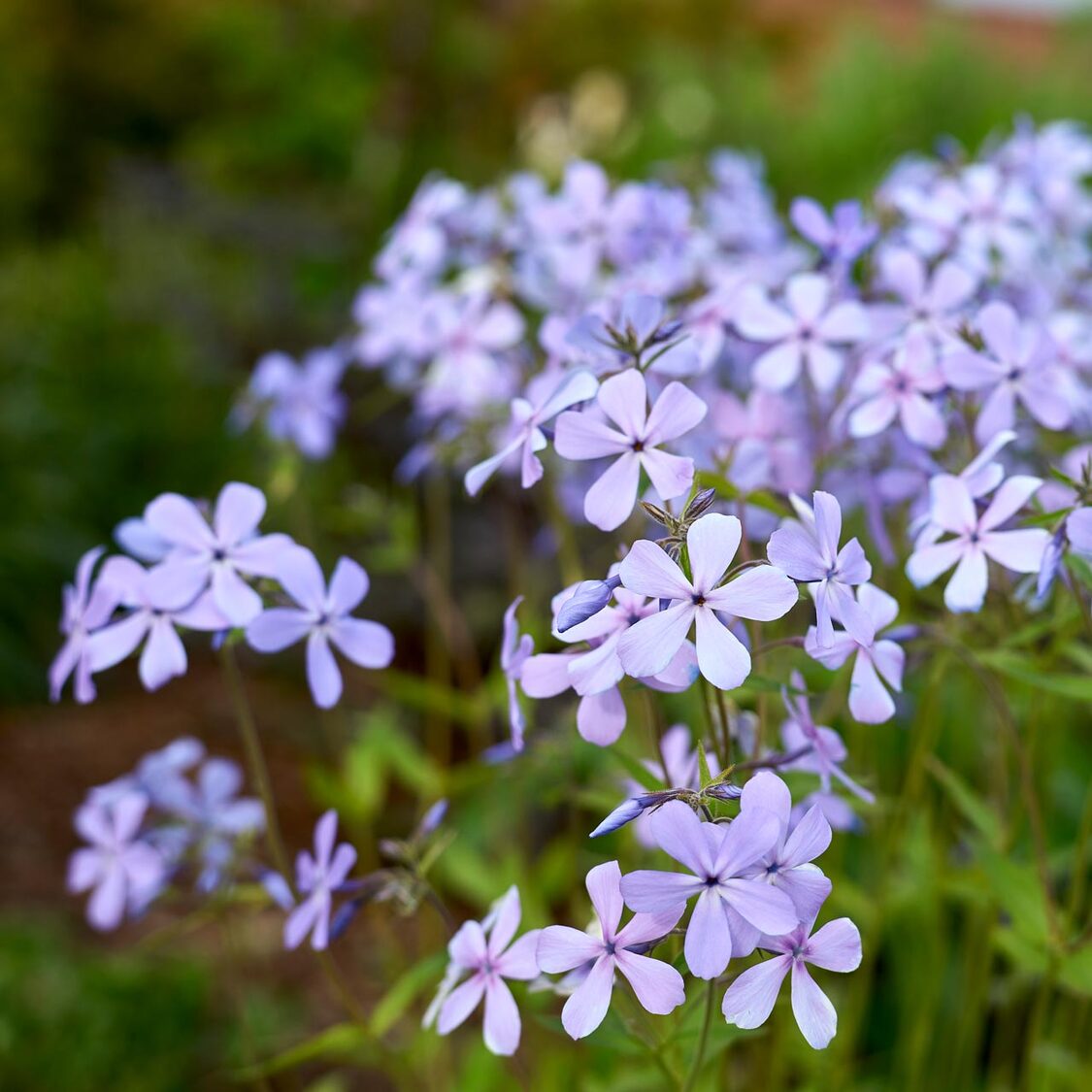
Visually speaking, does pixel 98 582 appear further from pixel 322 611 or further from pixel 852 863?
pixel 852 863

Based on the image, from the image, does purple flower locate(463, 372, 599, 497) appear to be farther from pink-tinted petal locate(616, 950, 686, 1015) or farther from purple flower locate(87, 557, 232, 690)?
pink-tinted petal locate(616, 950, 686, 1015)

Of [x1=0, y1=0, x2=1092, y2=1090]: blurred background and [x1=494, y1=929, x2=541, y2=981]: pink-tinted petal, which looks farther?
[x1=0, y1=0, x2=1092, y2=1090]: blurred background

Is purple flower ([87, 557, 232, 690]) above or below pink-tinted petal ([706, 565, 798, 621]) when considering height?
below

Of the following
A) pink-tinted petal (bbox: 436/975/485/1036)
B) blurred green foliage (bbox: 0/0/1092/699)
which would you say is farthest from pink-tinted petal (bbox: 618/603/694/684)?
blurred green foliage (bbox: 0/0/1092/699)

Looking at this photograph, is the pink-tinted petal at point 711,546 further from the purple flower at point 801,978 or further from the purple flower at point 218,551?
the purple flower at point 218,551

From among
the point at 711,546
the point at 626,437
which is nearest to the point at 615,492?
the point at 626,437
